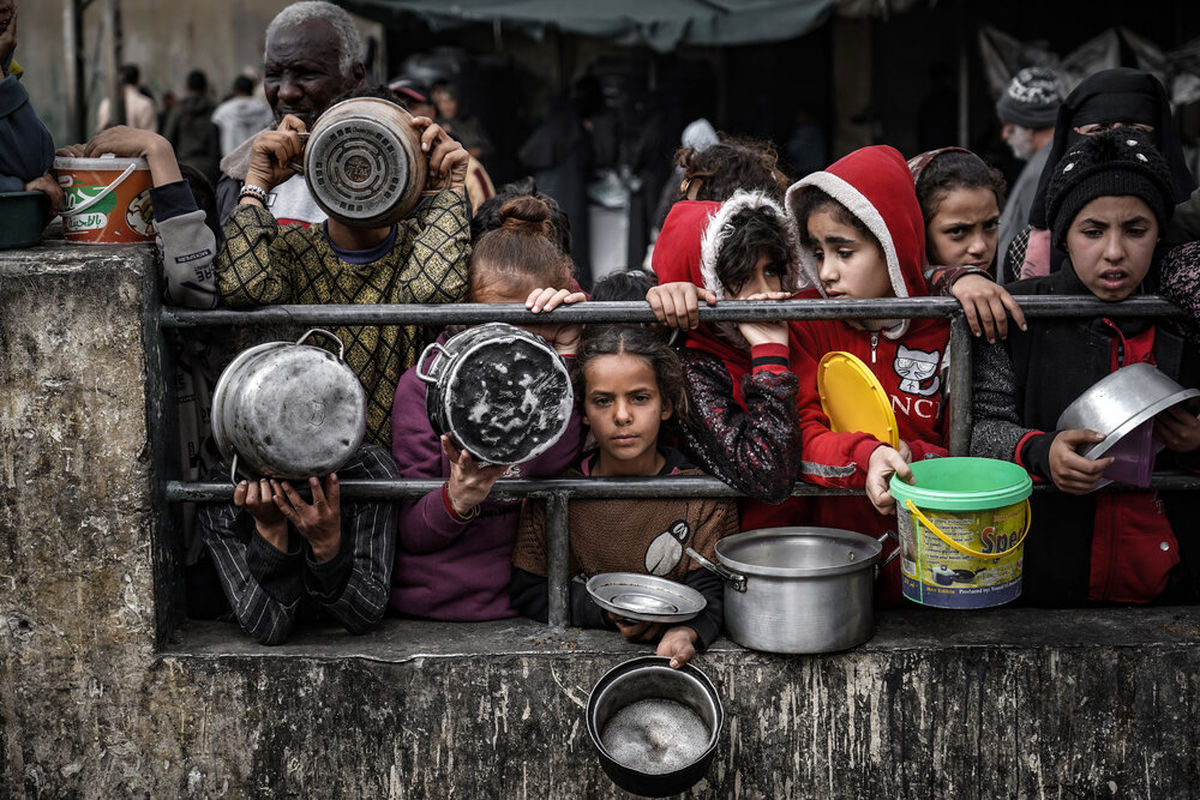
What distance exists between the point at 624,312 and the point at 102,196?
1338mm

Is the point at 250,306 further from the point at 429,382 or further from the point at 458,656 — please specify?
the point at 458,656

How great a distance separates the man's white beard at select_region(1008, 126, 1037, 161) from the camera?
6387 millimetres

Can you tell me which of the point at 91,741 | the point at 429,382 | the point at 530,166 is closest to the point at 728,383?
the point at 429,382

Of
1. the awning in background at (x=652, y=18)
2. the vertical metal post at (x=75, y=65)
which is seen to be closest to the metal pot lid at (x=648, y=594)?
the awning in background at (x=652, y=18)

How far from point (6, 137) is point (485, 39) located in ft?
31.6

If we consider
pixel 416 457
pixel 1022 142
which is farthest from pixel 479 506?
pixel 1022 142

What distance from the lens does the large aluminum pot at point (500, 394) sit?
2553mm

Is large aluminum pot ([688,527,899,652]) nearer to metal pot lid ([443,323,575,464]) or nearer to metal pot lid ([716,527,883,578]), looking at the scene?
metal pot lid ([716,527,883,578])

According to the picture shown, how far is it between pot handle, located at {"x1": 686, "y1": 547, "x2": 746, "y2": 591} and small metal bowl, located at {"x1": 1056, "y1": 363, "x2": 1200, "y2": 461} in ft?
2.80

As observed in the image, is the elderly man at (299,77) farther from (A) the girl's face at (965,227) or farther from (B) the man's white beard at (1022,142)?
(B) the man's white beard at (1022,142)

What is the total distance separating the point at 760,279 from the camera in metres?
2.97

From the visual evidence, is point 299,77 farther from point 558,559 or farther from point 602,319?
point 558,559

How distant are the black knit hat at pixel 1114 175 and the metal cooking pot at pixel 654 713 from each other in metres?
1.50

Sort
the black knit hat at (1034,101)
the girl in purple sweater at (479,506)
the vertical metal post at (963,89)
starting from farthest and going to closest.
→ the vertical metal post at (963,89) < the black knit hat at (1034,101) < the girl in purple sweater at (479,506)
